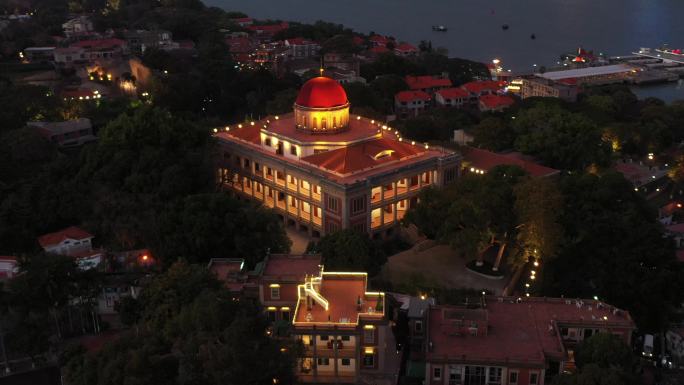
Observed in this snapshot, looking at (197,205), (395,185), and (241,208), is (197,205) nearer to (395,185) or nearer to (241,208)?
(241,208)

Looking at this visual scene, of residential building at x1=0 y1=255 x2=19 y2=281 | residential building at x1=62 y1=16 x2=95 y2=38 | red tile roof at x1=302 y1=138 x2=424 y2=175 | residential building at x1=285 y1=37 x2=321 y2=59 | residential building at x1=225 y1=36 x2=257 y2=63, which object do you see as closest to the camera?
residential building at x1=0 y1=255 x2=19 y2=281

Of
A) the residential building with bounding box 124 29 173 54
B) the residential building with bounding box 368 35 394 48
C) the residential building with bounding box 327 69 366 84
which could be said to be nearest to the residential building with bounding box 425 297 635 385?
the residential building with bounding box 327 69 366 84

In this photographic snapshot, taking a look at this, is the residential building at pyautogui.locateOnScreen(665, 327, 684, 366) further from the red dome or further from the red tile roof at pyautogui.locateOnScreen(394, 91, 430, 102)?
the red tile roof at pyautogui.locateOnScreen(394, 91, 430, 102)

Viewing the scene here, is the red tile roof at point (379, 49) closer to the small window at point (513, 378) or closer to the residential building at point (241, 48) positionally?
the residential building at point (241, 48)

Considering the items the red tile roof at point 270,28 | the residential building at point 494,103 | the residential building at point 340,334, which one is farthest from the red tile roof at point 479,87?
the residential building at point 340,334

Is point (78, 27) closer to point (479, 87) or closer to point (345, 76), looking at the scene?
point (345, 76)

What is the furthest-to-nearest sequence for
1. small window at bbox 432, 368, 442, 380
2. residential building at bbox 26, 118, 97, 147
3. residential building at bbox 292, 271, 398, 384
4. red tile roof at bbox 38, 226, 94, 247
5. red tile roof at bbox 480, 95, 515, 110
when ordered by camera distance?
red tile roof at bbox 480, 95, 515, 110, residential building at bbox 26, 118, 97, 147, red tile roof at bbox 38, 226, 94, 247, small window at bbox 432, 368, 442, 380, residential building at bbox 292, 271, 398, 384

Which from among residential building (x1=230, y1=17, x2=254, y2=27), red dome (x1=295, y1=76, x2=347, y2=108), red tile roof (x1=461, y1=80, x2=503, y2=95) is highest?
residential building (x1=230, y1=17, x2=254, y2=27)
